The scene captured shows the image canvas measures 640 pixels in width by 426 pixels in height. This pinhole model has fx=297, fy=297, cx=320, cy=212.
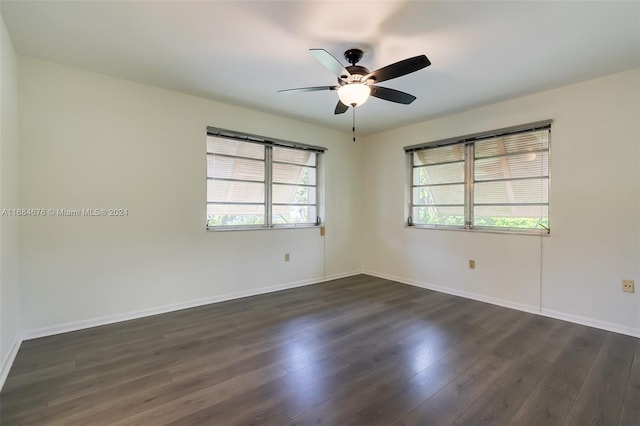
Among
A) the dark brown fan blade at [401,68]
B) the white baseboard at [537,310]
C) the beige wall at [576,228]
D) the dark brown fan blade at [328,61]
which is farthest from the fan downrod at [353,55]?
the white baseboard at [537,310]

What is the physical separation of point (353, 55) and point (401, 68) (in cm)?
52

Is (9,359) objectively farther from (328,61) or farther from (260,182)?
(328,61)

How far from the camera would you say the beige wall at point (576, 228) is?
2.83 m

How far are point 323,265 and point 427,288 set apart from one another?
5.27ft

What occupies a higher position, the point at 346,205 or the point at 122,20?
the point at 122,20

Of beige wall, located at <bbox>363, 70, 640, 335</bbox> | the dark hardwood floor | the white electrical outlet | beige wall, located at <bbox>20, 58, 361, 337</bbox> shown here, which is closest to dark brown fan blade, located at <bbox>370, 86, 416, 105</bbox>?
beige wall, located at <bbox>363, 70, 640, 335</bbox>

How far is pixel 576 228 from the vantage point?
312 cm

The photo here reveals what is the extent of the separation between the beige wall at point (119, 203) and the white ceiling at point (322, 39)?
315mm

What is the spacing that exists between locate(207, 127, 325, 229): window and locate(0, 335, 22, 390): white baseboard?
1.91 m

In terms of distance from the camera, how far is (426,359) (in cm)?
231

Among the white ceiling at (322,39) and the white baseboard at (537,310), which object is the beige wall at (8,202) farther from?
the white baseboard at (537,310)

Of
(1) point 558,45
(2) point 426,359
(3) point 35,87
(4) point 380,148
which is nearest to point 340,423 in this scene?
(2) point 426,359

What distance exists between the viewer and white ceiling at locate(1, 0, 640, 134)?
1983mm

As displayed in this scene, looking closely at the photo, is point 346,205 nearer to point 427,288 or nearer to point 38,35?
point 427,288
